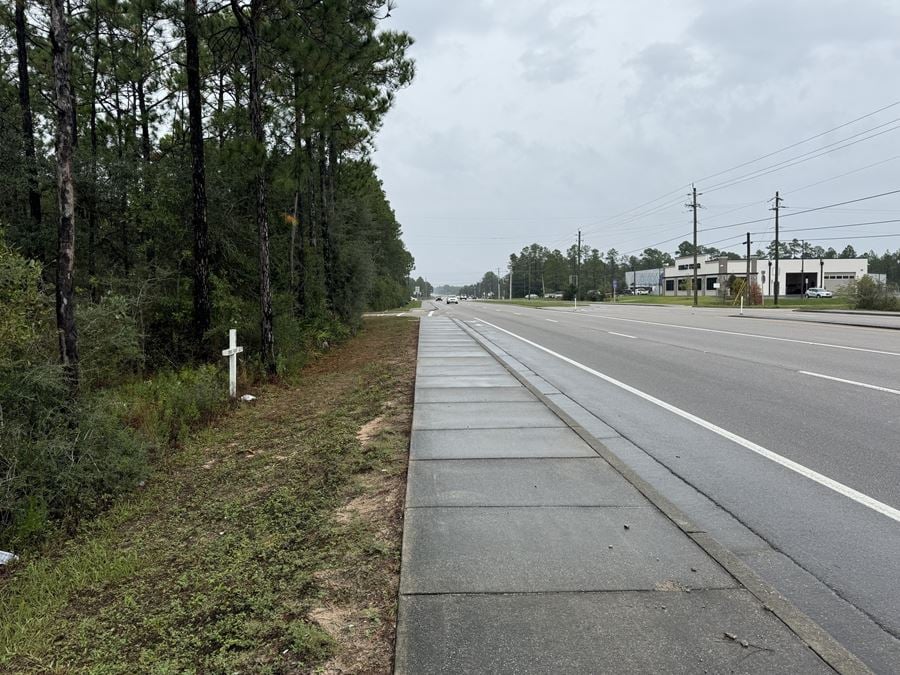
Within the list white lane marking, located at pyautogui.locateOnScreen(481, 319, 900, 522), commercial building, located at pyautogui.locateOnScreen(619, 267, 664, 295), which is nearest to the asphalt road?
white lane marking, located at pyautogui.locateOnScreen(481, 319, 900, 522)

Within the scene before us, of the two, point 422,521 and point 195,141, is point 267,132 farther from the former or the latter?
point 422,521

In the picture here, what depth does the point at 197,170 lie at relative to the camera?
1098 centimetres

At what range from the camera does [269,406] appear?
357 inches

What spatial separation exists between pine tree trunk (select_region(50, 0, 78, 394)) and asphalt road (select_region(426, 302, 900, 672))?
5943 mm

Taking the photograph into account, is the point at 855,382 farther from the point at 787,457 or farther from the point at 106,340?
the point at 106,340

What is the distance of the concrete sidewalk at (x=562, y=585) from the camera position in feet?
8.11

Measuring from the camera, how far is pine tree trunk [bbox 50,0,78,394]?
5.86 meters

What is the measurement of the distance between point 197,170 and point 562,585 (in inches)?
425

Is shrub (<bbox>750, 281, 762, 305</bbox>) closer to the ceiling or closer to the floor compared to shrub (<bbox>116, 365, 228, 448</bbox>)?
closer to the ceiling

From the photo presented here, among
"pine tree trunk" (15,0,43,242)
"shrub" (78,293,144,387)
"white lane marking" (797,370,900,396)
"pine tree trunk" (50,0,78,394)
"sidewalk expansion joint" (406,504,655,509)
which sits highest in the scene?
"pine tree trunk" (15,0,43,242)

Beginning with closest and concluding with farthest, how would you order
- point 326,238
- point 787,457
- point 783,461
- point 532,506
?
point 532,506
point 783,461
point 787,457
point 326,238

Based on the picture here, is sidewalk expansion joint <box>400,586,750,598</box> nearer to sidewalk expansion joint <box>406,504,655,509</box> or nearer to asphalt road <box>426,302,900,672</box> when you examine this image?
asphalt road <box>426,302,900,672</box>

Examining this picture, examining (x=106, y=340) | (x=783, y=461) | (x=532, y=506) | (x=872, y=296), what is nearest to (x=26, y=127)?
(x=106, y=340)

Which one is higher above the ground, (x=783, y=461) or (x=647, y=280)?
(x=647, y=280)
